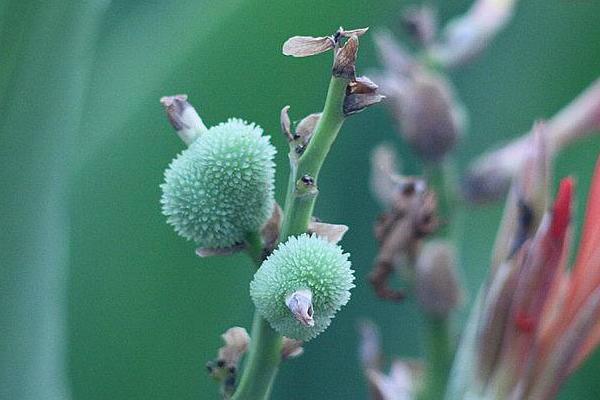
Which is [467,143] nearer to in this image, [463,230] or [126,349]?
[463,230]

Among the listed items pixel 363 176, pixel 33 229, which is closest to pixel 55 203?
pixel 33 229

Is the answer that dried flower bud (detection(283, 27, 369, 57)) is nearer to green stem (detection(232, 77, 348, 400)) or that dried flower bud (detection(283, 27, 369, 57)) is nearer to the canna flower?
green stem (detection(232, 77, 348, 400))

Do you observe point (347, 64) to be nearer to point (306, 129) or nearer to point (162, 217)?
point (306, 129)

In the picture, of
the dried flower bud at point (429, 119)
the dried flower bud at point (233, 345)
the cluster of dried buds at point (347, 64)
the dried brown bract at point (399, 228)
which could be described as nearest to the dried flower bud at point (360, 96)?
the cluster of dried buds at point (347, 64)

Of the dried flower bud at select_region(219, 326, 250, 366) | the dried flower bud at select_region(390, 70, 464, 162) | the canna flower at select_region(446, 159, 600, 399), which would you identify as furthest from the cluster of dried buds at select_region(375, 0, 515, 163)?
the dried flower bud at select_region(219, 326, 250, 366)

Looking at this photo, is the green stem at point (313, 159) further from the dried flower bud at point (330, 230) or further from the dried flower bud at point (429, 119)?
the dried flower bud at point (429, 119)

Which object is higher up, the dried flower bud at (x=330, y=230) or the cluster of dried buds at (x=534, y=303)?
the cluster of dried buds at (x=534, y=303)

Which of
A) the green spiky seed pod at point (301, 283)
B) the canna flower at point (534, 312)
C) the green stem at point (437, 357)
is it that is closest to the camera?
the green spiky seed pod at point (301, 283)
